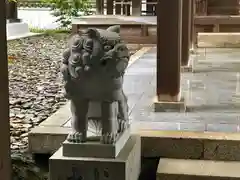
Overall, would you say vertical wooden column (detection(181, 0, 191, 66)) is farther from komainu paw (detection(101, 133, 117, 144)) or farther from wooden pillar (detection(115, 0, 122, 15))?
wooden pillar (detection(115, 0, 122, 15))

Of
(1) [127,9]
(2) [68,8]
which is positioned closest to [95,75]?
(1) [127,9]

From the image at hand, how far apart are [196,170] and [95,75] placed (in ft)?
3.75

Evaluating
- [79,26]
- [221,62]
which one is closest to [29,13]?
[79,26]

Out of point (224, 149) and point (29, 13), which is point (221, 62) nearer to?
point (224, 149)

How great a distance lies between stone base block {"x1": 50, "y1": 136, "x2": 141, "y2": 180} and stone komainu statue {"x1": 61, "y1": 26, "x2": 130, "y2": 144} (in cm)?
13

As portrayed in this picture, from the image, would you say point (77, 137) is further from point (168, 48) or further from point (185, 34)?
point (185, 34)

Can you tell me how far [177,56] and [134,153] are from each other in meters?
1.63

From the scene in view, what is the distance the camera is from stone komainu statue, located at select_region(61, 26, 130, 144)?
284cm

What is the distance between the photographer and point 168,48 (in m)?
4.59

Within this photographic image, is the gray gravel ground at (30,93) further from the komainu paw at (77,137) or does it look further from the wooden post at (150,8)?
the wooden post at (150,8)

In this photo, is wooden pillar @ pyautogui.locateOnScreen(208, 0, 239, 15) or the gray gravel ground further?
wooden pillar @ pyautogui.locateOnScreen(208, 0, 239, 15)

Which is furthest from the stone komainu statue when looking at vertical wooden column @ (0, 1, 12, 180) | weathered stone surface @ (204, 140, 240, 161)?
vertical wooden column @ (0, 1, 12, 180)

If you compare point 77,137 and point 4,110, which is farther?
point 77,137

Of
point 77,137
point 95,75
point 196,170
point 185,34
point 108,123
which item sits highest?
point 185,34
